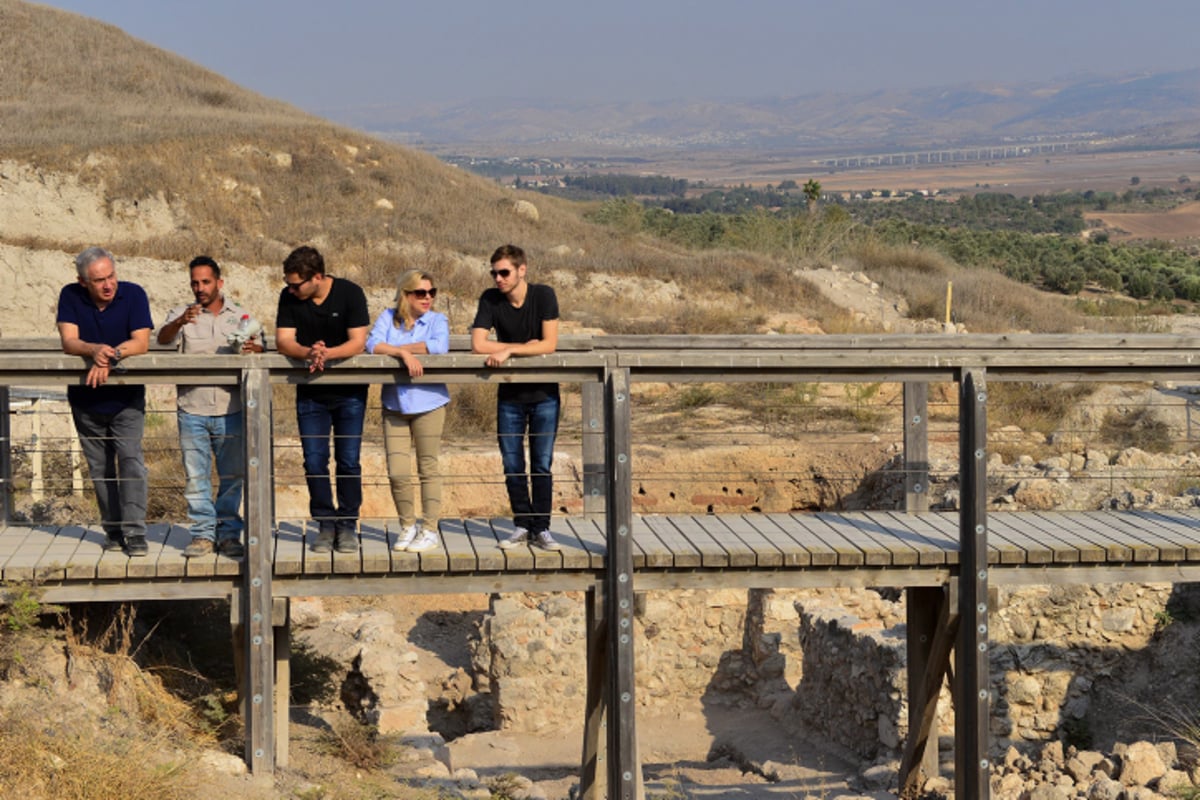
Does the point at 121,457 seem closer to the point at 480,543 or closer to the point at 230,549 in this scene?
the point at 230,549

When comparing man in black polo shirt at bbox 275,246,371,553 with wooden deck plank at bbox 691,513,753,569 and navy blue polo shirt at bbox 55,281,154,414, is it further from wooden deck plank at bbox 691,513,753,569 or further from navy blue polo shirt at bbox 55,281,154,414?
A: wooden deck plank at bbox 691,513,753,569

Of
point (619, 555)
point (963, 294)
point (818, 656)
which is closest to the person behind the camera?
point (619, 555)

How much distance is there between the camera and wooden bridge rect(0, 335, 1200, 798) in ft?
22.8

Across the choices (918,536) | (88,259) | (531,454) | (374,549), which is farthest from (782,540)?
(88,259)

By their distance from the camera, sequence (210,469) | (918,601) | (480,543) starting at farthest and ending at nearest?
(918,601) → (480,543) → (210,469)

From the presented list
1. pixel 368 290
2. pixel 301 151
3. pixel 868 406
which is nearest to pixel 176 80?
pixel 301 151

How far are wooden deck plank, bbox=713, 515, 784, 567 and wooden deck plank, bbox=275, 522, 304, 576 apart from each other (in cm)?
219

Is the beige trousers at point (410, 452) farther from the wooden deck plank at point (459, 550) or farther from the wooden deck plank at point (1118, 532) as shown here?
the wooden deck plank at point (1118, 532)

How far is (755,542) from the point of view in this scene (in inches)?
298

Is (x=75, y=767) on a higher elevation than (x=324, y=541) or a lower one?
lower

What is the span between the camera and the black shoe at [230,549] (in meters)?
7.14

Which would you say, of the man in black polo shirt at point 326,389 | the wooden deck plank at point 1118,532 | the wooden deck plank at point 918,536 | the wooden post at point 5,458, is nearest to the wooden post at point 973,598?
the wooden deck plank at point 918,536

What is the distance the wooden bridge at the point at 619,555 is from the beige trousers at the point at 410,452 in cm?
22

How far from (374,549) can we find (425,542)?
0.25 m
